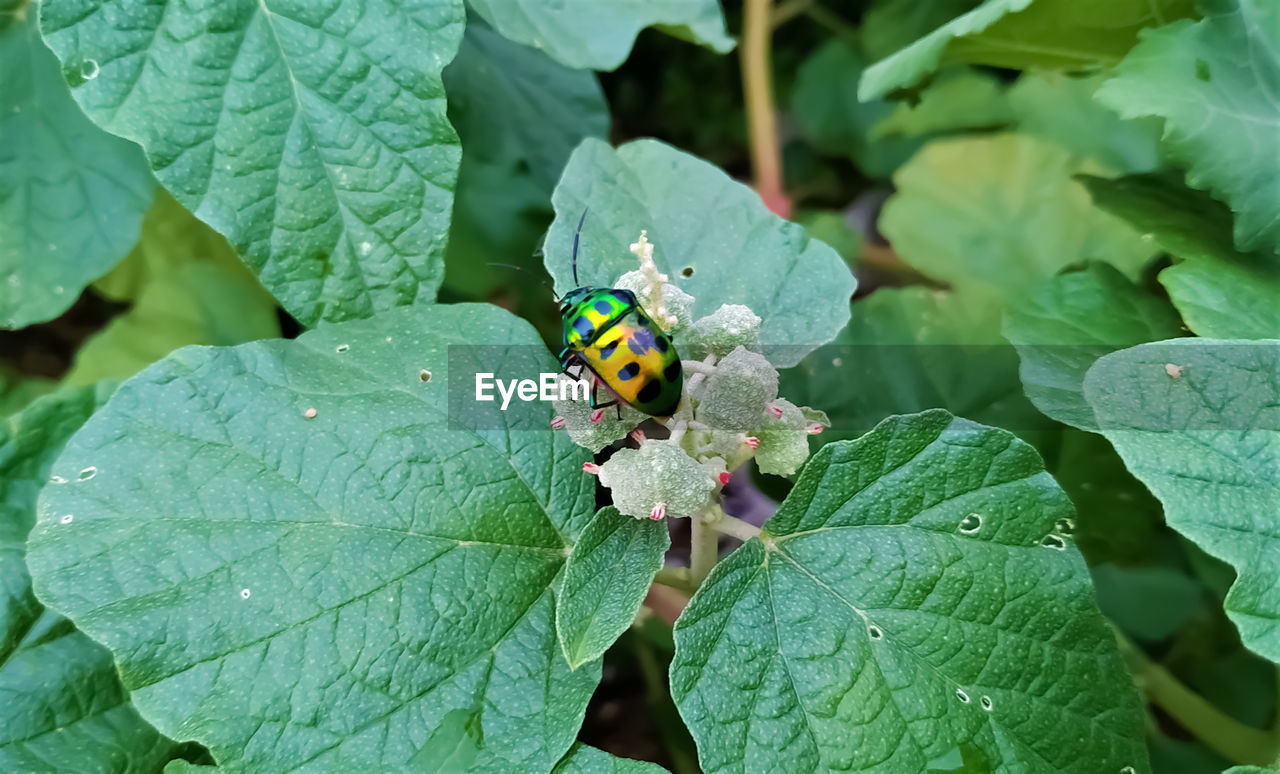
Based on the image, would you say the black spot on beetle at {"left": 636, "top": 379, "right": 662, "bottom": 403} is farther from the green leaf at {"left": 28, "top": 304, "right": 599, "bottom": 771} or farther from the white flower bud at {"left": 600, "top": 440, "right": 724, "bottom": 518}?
the green leaf at {"left": 28, "top": 304, "right": 599, "bottom": 771}

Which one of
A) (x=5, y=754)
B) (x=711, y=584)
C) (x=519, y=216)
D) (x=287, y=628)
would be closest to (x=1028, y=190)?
(x=519, y=216)

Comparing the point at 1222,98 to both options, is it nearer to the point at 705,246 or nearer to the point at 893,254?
the point at 705,246

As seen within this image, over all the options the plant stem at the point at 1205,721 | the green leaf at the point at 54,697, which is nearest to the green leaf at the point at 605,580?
the green leaf at the point at 54,697

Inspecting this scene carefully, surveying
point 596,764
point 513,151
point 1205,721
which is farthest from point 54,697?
point 1205,721

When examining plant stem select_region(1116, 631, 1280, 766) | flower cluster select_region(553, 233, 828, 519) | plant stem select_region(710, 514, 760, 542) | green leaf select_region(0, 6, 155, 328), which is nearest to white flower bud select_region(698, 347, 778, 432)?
flower cluster select_region(553, 233, 828, 519)

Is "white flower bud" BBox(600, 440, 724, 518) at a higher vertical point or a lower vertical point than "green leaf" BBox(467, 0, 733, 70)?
lower

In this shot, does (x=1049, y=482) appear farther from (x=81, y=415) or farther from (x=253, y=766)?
(x=81, y=415)
